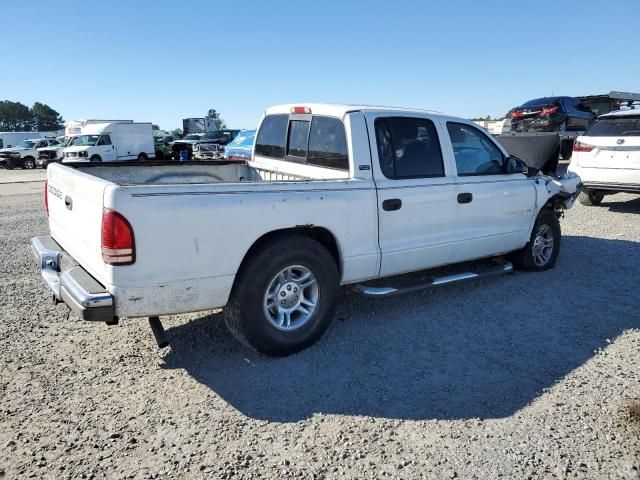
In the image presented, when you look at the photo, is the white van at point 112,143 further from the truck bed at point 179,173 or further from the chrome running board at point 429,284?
the chrome running board at point 429,284

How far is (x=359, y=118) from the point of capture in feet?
13.4

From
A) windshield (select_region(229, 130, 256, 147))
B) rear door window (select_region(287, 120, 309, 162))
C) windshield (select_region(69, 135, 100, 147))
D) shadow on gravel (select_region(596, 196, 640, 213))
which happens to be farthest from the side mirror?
windshield (select_region(69, 135, 100, 147))

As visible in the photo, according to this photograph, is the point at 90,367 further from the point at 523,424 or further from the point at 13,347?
the point at 523,424

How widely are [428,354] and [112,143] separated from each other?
84.5ft

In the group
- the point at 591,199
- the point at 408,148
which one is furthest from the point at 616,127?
the point at 408,148

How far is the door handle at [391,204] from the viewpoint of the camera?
4.05 metres

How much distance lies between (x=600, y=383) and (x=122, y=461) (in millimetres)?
3020

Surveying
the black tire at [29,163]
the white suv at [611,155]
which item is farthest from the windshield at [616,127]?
the black tire at [29,163]

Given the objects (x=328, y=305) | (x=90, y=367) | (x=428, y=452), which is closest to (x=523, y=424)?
(x=428, y=452)

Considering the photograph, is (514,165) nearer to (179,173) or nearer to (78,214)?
(179,173)

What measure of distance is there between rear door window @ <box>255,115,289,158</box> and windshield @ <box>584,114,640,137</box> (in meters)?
6.61

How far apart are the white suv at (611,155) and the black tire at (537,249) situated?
142 inches

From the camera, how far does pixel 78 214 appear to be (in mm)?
3361

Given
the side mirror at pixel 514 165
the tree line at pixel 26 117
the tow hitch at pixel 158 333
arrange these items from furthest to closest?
the tree line at pixel 26 117 < the side mirror at pixel 514 165 < the tow hitch at pixel 158 333
